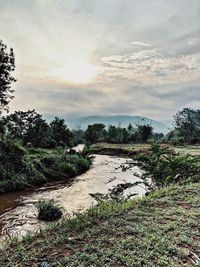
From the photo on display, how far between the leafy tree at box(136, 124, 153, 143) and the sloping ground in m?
60.5

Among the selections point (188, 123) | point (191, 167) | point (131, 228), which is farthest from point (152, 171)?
point (188, 123)

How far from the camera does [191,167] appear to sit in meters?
15.6

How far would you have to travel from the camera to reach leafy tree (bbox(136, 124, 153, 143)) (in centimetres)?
6798

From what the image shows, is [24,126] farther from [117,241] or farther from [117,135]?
[117,135]

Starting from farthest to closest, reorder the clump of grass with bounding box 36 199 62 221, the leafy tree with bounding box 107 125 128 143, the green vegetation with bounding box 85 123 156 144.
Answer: the leafy tree with bounding box 107 125 128 143
the green vegetation with bounding box 85 123 156 144
the clump of grass with bounding box 36 199 62 221

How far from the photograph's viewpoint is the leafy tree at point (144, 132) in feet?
223

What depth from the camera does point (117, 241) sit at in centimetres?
550

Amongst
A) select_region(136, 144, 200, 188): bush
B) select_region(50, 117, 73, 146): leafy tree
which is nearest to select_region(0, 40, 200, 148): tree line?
select_region(50, 117, 73, 146): leafy tree

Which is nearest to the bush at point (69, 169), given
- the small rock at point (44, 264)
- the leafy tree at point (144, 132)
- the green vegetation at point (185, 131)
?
the small rock at point (44, 264)

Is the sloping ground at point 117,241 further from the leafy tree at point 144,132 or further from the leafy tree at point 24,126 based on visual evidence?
the leafy tree at point 144,132

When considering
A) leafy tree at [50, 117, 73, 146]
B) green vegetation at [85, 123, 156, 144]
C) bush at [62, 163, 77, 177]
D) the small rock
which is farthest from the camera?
green vegetation at [85, 123, 156, 144]

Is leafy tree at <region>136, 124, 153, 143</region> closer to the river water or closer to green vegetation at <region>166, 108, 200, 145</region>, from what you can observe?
green vegetation at <region>166, 108, 200, 145</region>

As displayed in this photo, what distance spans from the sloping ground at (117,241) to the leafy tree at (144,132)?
6054 cm

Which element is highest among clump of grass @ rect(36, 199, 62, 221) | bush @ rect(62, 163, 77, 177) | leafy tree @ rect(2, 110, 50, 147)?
leafy tree @ rect(2, 110, 50, 147)
